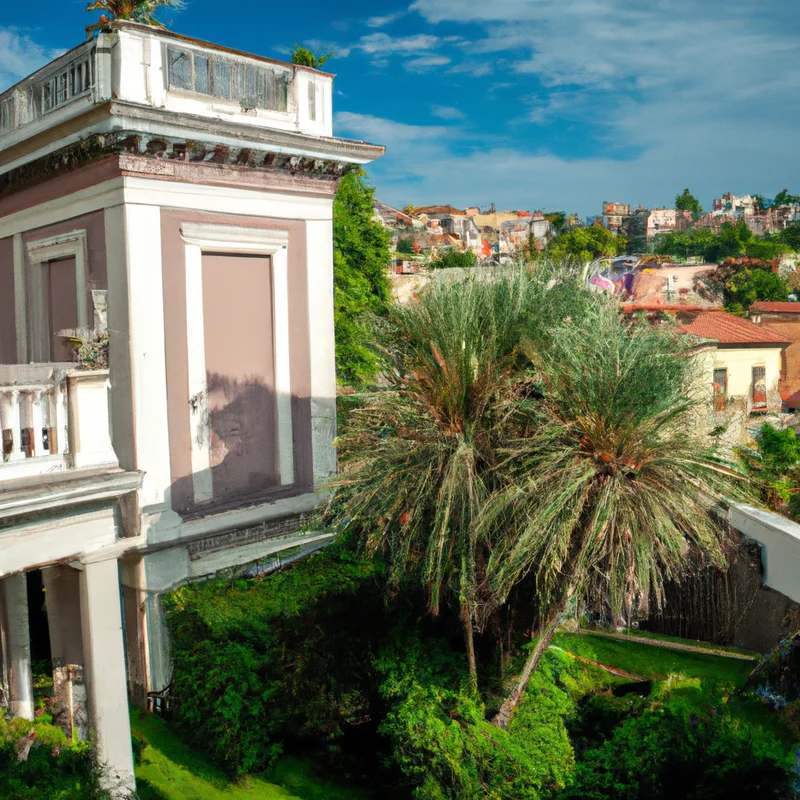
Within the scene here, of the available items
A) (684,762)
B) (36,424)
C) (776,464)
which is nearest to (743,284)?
(776,464)

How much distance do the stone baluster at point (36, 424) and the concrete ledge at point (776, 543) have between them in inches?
238

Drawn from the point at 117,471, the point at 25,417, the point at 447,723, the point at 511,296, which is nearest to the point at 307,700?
the point at 447,723

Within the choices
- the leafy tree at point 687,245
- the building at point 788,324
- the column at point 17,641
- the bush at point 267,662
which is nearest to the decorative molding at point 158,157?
the column at point 17,641

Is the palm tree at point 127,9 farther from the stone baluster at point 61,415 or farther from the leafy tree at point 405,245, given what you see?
the leafy tree at point 405,245

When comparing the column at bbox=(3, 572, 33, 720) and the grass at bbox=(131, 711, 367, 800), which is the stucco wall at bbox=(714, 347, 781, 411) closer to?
the grass at bbox=(131, 711, 367, 800)

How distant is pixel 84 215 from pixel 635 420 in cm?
580

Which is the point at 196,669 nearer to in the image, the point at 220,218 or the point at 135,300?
the point at 135,300

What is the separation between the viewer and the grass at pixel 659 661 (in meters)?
9.58

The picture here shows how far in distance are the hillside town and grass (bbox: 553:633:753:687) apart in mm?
49

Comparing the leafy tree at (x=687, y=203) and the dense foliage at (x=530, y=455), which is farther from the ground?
the leafy tree at (x=687, y=203)

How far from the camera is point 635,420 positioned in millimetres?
5965

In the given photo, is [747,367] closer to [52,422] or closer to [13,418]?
[52,422]

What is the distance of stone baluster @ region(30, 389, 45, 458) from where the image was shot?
5793 millimetres

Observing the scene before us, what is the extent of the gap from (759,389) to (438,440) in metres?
24.6
